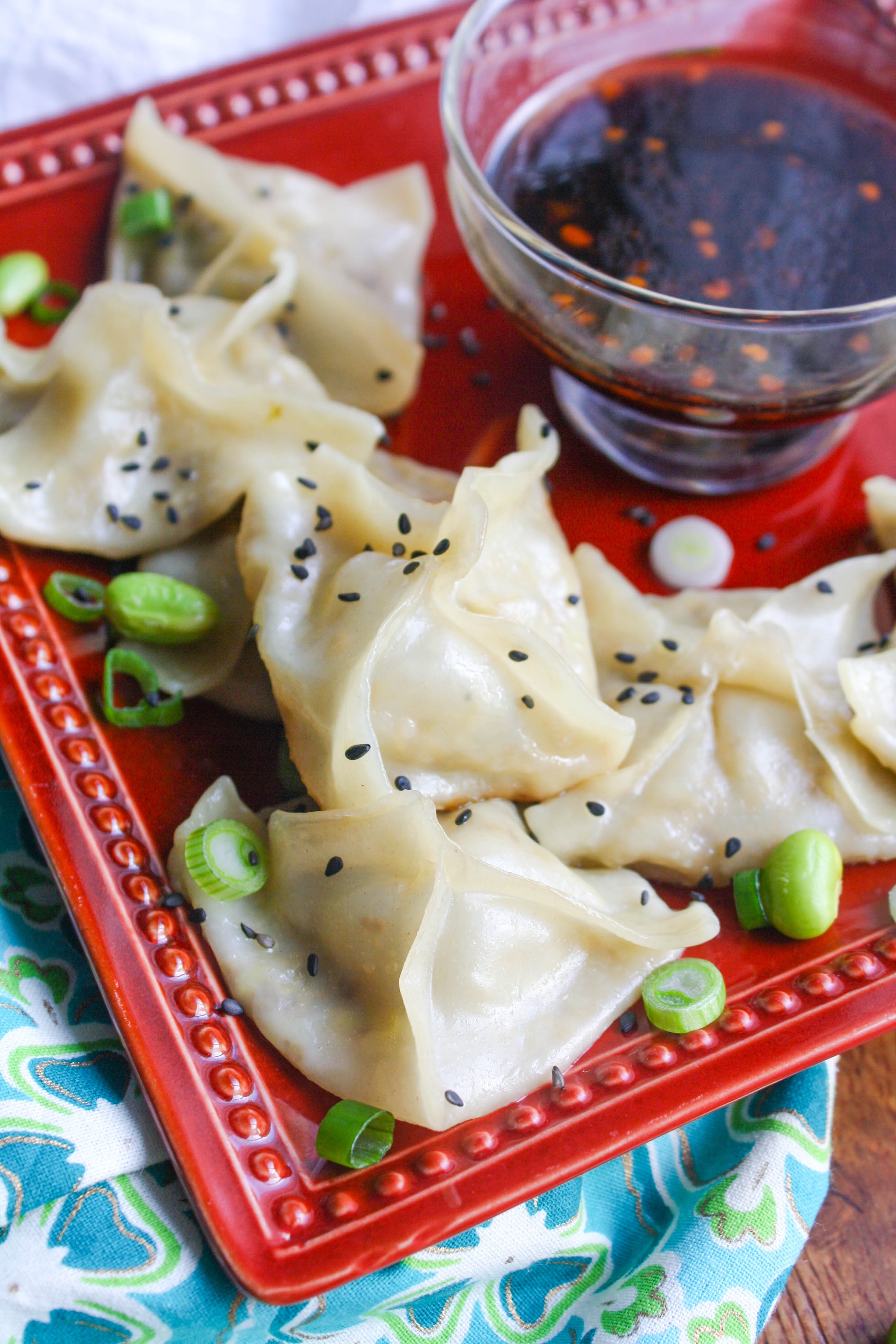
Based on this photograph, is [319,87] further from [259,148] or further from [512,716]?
[512,716]

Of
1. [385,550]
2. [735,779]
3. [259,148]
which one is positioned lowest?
[735,779]

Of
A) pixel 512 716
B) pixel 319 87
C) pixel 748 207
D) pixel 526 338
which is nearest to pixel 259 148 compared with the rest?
pixel 319 87

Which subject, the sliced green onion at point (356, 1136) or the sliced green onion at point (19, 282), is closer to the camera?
the sliced green onion at point (356, 1136)

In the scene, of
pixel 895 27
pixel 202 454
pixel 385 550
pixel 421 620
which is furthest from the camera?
pixel 895 27

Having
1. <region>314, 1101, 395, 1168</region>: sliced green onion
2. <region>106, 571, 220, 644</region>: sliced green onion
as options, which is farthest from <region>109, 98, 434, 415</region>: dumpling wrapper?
<region>314, 1101, 395, 1168</region>: sliced green onion

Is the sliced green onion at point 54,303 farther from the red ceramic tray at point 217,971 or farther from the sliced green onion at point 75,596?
the sliced green onion at point 75,596

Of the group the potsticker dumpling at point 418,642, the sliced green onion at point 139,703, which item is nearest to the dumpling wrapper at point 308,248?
the potsticker dumpling at point 418,642

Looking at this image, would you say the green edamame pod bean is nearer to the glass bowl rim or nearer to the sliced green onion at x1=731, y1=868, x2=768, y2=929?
the sliced green onion at x1=731, y1=868, x2=768, y2=929

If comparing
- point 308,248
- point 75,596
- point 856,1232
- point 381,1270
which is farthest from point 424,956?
point 308,248
